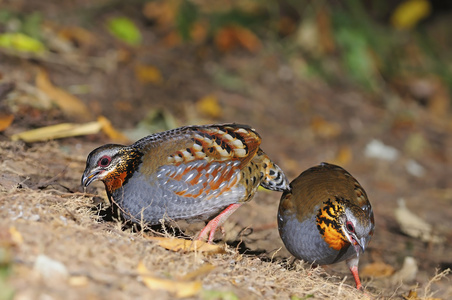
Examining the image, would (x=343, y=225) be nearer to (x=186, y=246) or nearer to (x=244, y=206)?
(x=186, y=246)

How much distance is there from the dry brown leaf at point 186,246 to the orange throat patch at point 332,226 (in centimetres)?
81

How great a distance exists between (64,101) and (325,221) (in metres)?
3.57

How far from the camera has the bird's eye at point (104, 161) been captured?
3813 millimetres

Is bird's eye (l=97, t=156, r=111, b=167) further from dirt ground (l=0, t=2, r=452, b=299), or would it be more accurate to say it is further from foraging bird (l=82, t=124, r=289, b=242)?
dirt ground (l=0, t=2, r=452, b=299)

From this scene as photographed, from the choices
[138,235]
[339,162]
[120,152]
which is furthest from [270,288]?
[339,162]

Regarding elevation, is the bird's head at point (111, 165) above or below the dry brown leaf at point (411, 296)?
below

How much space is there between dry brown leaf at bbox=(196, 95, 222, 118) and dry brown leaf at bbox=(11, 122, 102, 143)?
6.52ft

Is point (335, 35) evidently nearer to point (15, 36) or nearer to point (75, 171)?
point (15, 36)

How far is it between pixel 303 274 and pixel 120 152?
1514 mm

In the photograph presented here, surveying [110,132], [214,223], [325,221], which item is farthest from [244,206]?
[110,132]

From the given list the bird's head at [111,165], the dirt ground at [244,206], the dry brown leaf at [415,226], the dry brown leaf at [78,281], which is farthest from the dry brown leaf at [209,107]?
the dry brown leaf at [78,281]

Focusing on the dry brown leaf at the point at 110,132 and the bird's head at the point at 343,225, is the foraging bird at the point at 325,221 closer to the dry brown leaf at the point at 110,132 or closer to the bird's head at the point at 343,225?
the bird's head at the point at 343,225

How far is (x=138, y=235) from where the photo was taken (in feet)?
11.9

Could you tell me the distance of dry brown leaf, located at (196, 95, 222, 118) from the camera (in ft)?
24.7
